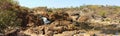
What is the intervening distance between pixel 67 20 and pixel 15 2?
37.9 ft

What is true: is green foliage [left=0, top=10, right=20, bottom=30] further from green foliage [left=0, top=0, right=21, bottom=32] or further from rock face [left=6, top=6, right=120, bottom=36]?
rock face [left=6, top=6, right=120, bottom=36]

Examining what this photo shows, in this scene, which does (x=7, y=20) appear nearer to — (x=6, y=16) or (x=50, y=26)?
(x=6, y=16)

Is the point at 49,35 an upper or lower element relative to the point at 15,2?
lower

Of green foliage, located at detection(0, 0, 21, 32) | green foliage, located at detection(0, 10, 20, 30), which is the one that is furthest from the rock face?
green foliage, located at detection(0, 0, 21, 32)

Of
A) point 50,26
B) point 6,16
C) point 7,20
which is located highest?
point 6,16

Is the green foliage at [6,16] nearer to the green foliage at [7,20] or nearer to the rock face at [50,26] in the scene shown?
the green foliage at [7,20]

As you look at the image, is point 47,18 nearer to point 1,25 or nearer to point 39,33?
point 39,33

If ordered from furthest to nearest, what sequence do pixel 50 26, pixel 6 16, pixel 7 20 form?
1. pixel 50 26
2. pixel 6 16
3. pixel 7 20

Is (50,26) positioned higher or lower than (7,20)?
lower

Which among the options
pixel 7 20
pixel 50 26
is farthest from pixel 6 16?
pixel 50 26

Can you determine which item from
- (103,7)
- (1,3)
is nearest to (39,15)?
(1,3)

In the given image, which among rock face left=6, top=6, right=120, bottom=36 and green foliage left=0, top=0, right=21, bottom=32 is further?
rock face left=6, top=6, right=120, bottom=36

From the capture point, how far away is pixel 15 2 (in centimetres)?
5153

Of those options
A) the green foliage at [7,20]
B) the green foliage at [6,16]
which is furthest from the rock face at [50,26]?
the green foliage at [6,16]
